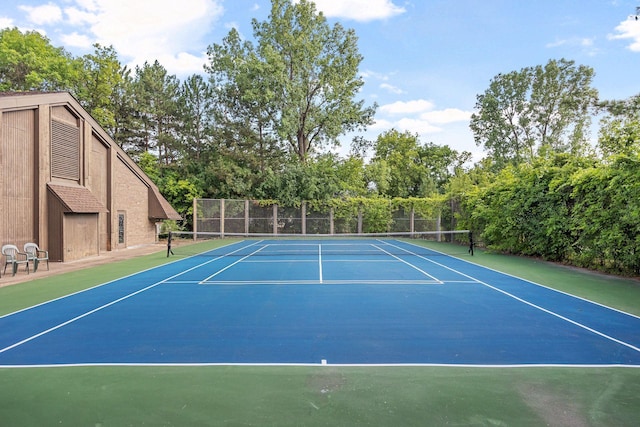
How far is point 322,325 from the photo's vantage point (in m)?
6.87

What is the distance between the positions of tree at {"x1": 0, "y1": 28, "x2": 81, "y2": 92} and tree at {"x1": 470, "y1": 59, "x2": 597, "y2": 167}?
130 ft

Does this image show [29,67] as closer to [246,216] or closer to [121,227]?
[121,227]

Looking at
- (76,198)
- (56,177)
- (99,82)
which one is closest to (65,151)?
(56,177)

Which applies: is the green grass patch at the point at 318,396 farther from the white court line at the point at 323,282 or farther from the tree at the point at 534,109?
the tree at the point at 534,109

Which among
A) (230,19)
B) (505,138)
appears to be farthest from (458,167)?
(230,19)

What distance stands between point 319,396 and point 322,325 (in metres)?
2.68

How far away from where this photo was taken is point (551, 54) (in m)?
39.1

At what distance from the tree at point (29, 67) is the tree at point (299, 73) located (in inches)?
484

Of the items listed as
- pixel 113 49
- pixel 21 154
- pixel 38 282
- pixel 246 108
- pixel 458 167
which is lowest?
pixel 38 282

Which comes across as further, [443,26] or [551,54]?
[551,54]

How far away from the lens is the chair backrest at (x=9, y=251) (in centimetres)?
1281

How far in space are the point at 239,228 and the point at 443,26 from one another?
18.6 m

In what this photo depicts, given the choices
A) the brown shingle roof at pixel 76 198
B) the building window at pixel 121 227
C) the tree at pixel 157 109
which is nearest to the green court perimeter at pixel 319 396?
the brown shingle roof at pixel 76 198

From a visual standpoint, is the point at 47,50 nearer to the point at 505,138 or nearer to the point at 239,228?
the point at 239,228
